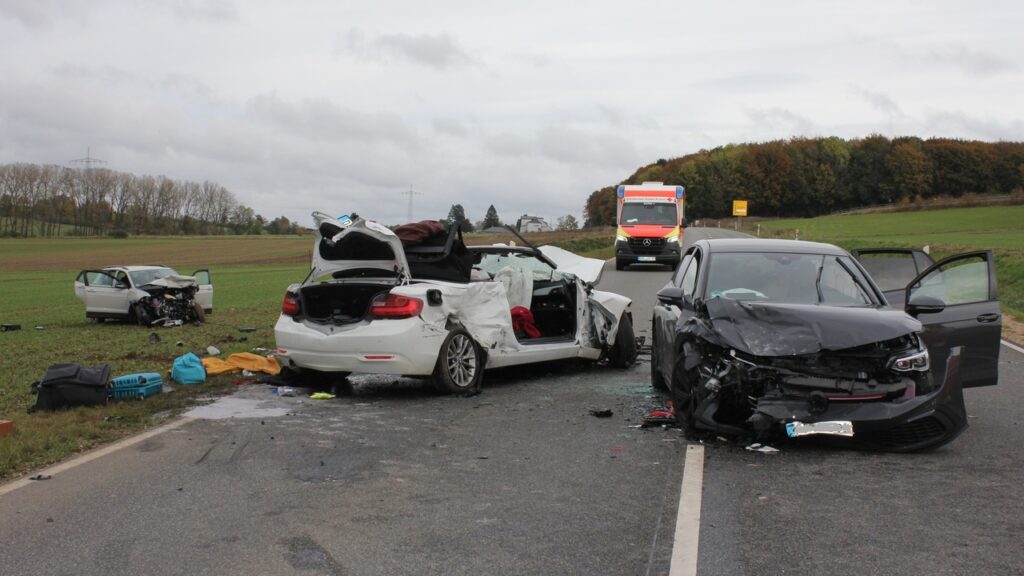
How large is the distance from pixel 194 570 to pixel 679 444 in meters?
3.68

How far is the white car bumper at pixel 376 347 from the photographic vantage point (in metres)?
8.49

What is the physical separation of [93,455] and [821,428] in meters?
4.99

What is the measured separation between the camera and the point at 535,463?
6.07m

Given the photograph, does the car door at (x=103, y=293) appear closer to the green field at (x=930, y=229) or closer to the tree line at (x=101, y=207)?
the green field at (x=930, y=229)

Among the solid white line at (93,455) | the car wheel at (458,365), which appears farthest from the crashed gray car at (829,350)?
the solid white line at (93,455)

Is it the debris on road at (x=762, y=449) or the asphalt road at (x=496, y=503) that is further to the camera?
the debris on road at (x=762, y=449)

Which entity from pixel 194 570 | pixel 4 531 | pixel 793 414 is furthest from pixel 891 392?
pixel 4 531

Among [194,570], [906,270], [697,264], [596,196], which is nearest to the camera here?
[194,570]

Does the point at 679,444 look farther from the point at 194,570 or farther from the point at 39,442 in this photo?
the point at 39,442

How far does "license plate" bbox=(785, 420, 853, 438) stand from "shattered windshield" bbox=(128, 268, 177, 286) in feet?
59.9

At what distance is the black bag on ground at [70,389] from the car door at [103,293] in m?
13.9

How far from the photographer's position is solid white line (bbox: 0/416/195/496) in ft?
18.5

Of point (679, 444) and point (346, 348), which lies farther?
point (346, 348)

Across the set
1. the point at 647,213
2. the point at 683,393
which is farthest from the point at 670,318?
the point at 647,213
